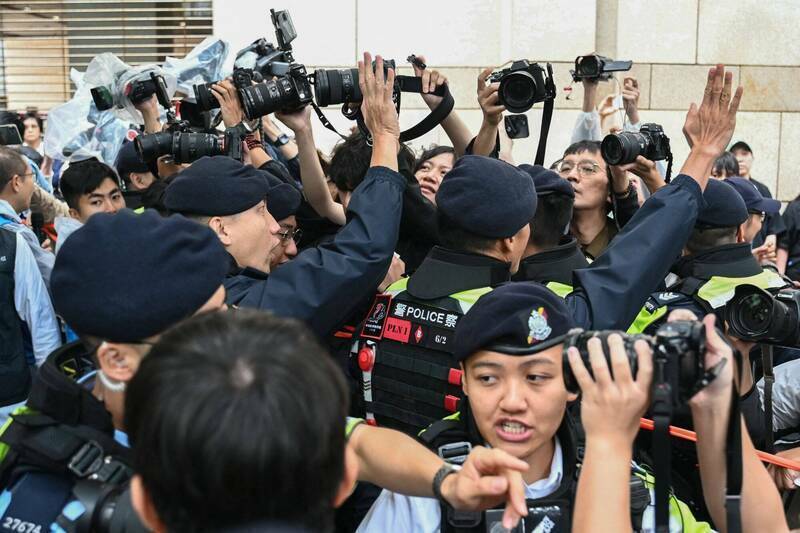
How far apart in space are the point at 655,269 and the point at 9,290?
2.85 meters

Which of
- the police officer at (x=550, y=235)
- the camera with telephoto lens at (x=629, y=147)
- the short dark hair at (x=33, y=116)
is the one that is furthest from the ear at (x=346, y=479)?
the short dark hair at (x=33, y=116)

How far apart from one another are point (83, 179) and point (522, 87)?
2.53 meters

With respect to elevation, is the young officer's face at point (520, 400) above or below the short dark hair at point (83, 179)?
below

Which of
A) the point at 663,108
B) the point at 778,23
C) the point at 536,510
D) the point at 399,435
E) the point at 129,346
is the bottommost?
the point at 536,510

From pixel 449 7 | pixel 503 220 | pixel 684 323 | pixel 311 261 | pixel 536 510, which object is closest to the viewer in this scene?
pixel 684 323

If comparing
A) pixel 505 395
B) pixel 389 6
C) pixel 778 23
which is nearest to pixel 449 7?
pixel 389 6

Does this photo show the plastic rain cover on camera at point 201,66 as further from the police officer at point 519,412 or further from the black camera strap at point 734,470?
Answer: the black camera strap at point 734,470

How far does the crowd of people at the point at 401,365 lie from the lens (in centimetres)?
122

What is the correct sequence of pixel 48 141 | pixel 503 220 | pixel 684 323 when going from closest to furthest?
pixel 684 323
pixel 503 220
pixel 48 141

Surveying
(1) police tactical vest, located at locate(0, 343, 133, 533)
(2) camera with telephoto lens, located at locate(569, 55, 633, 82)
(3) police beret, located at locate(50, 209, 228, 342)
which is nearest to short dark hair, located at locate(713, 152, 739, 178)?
(2) camera with telephoto lens, located at locate(569, 55, 633, 82)

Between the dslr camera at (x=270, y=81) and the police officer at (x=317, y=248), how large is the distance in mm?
685

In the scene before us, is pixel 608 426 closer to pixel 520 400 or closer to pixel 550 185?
pixel 520 400

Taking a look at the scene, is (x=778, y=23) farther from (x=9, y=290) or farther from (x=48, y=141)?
(x=9, y=290)

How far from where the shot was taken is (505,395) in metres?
Result: 2.12
